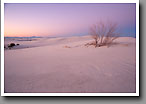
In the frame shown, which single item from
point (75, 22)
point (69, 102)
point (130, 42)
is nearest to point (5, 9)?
point (75, 22)

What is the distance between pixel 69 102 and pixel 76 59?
27.3 inches

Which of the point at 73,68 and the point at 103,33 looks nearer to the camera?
the point at 73,68

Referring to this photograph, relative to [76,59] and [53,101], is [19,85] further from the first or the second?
[76,59]

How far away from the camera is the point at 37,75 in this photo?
158 centimetres

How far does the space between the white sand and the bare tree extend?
0.32 feet

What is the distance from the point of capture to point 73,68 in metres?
1.65

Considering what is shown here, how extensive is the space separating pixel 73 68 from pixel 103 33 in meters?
0.81

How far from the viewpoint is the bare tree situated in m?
1.73

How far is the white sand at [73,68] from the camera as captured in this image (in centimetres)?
153

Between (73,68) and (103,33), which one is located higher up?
(103,33)

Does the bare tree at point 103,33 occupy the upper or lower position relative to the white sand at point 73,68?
upper

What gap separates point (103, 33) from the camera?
1805mm

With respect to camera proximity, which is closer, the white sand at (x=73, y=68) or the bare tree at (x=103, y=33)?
the white sand at (x=73, y=68)

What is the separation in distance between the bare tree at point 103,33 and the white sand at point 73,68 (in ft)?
0.32
